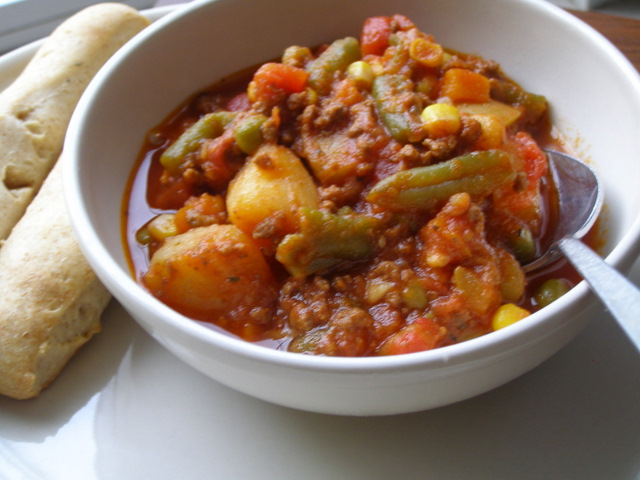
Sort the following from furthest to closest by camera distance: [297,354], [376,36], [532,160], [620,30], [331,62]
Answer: [620,30] → [376,36] → [331,62] → [532,160] → [297,354]

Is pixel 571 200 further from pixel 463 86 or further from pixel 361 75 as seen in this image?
pixel 361 75

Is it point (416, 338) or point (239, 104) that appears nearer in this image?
point (416, 338)

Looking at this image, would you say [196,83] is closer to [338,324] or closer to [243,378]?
[338,324]

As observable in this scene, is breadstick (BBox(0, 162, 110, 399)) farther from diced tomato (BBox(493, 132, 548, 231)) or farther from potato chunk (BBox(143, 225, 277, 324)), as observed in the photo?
diced tomato (BBox(493, 132, 548, 231))

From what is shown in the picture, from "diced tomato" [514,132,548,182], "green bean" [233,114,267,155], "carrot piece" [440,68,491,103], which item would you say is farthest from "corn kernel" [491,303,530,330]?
"green bean" [233,114,267,155]

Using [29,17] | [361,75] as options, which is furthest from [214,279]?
[29,17]

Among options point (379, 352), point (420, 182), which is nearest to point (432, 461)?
point (379, 352)

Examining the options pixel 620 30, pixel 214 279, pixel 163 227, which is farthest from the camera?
pixel 620 30
